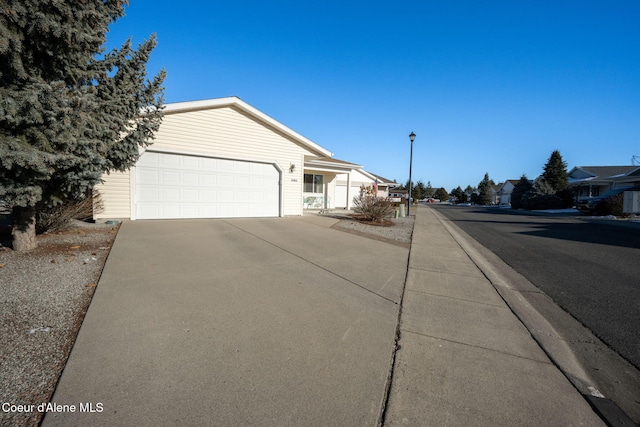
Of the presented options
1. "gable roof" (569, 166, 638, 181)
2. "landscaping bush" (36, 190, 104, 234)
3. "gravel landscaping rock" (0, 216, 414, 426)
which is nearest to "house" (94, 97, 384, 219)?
"landscaping bush" (36, 190, 104, 234)

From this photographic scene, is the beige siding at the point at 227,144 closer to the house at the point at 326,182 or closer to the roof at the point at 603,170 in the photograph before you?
the house at the point at 326,182

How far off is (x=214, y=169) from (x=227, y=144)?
3.88ft

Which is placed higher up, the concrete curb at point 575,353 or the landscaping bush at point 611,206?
the landscaping bush at point 611,206

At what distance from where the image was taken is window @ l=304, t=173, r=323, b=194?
1755 centimetres

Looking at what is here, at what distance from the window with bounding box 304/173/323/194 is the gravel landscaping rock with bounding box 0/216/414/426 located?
12295 mm

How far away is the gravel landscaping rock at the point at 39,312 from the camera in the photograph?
6.25 feet

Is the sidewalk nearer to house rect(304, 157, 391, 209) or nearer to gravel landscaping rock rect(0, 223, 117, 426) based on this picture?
gravel landscaping rock rect(0, 223, 117, 426)

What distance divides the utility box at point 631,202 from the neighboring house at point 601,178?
45.9ft

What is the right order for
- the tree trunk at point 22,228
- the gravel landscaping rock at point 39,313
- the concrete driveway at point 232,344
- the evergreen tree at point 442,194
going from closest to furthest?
the concrete driveway at point 232,344 < the gravel landscaping rock at point 39,313 < the tree trunk at point 22,228 < the evergreen tree at point 442,194

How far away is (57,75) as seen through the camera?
4.97 metres

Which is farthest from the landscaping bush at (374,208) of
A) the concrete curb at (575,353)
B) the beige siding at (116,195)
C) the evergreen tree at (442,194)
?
the evergreen tree at (442,194)

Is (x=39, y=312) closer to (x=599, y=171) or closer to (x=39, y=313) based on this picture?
(x=39, y=313)

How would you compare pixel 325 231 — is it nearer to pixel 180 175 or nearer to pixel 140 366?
pixel 180 175

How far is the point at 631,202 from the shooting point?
61.6 ft
